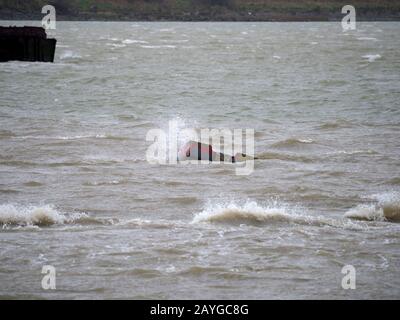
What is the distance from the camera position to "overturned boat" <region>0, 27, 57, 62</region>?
43.9 metres

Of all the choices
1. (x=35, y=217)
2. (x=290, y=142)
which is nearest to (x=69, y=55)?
(x=290, y=142)

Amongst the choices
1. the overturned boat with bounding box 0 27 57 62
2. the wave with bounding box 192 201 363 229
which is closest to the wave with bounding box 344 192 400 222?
the wave with bounding box 192 201 363 229

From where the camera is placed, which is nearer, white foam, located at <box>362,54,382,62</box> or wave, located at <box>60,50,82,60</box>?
white foam, located at <box>362,54,382,62</box>

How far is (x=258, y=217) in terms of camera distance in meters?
13.4

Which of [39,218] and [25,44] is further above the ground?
[25,44]

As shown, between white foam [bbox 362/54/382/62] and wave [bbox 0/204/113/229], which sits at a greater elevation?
wave [bbox 0/204/113/229]

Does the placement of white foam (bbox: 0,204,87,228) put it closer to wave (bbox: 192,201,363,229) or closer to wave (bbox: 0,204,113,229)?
wave (bbox: 0,204,113,229)

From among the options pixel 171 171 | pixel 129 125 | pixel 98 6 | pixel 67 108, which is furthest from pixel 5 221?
pixel 98 6

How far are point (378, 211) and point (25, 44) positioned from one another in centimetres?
3506

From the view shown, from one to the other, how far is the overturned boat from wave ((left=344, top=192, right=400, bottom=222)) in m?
32.6

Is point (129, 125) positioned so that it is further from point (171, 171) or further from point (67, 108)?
point (171, 171)

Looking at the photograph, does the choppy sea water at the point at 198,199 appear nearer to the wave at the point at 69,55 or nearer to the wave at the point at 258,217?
the wave at the point at 258,217

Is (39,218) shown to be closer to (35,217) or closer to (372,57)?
(35,217)

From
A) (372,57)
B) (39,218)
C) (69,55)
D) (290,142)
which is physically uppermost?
(39,218)
